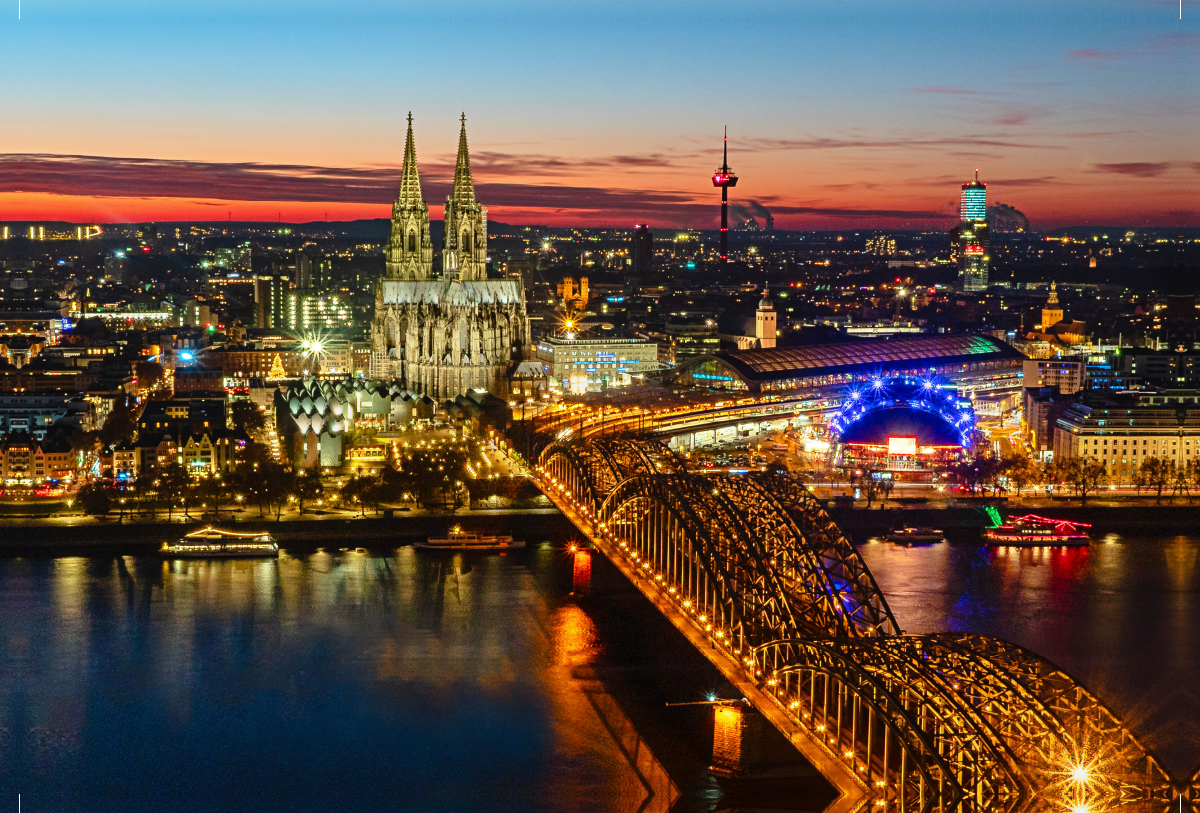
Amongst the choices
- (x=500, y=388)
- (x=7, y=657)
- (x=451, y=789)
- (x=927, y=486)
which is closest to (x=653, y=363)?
(x=500, y=388)

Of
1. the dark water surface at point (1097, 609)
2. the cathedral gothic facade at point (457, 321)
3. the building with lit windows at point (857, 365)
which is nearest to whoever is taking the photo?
the dark water surface at point (1097, 609)

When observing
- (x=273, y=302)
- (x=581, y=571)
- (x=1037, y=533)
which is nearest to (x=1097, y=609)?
(x=1037, y=533)

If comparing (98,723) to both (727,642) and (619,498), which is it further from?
(619,498)

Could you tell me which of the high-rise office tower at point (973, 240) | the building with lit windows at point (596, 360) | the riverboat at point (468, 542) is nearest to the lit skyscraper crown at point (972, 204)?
the high-rise office tower at point (973, 240)

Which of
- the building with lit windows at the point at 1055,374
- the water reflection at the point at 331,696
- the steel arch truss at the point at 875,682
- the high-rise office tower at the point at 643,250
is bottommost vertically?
the water reflection at the point at 331,696

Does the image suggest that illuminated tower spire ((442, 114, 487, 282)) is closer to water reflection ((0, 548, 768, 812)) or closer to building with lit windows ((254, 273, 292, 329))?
water reflection ((0, 548, 768, 812))

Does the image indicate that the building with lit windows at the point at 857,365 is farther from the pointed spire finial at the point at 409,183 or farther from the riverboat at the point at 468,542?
the riverboat at the point at 468,542

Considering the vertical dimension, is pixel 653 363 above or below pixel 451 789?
above
